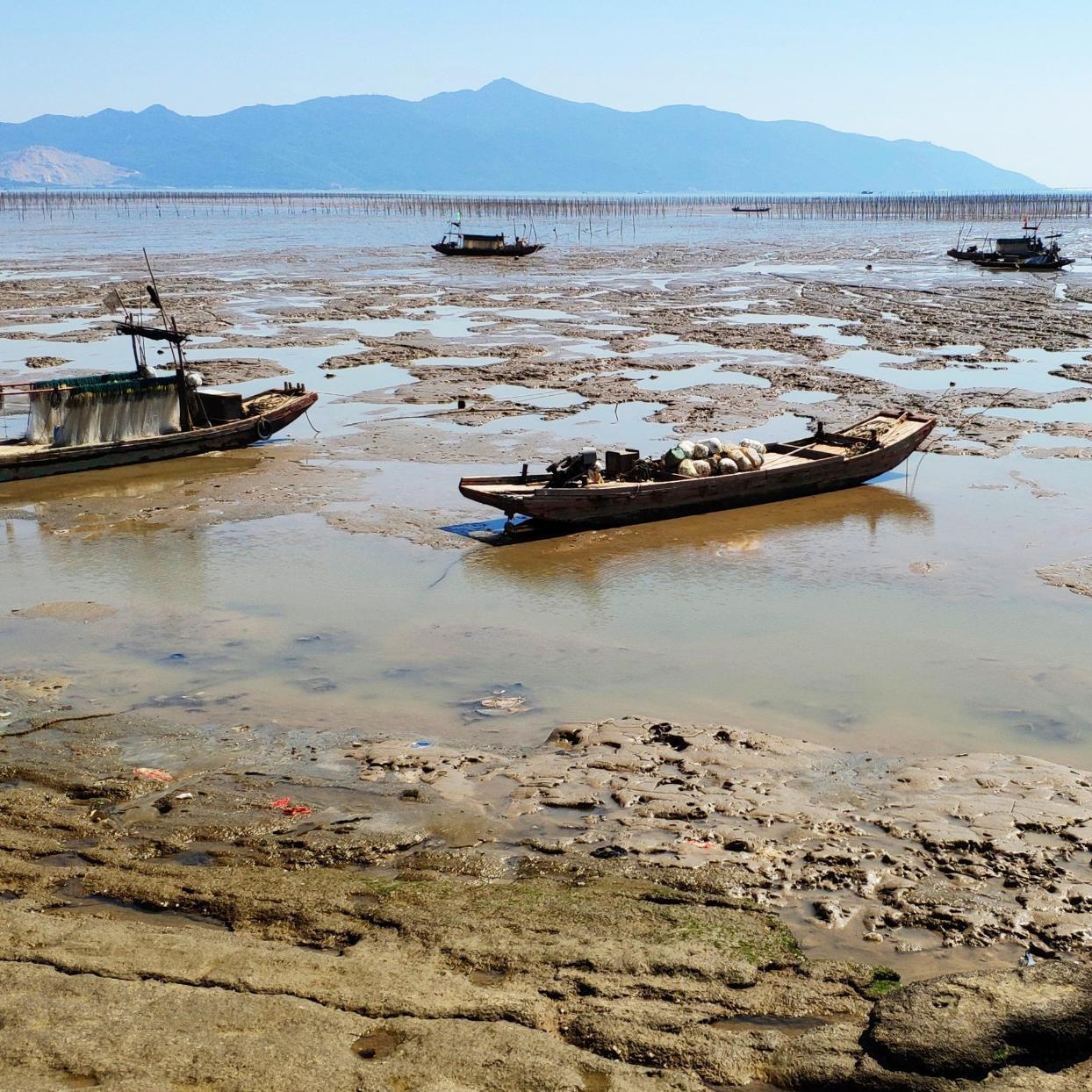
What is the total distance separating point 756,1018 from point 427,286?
152 feet

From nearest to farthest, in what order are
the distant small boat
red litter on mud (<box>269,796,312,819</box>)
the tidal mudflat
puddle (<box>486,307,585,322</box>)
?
the tidal mudflat < red litter on mud (<box>269,796,312,819</box>) < puddle (<box>486,307,585,322</box>) < the distant small boat

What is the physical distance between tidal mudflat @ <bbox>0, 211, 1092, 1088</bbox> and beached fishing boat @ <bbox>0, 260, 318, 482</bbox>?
50 centimetres

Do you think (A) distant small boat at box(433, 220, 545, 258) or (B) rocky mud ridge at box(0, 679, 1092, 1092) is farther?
(A) distant small boat at box(433, 220, 545, 258)

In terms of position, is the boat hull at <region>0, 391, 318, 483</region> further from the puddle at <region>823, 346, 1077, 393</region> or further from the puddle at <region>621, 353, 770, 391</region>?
the puddle at <region>823, 346, 1077, 393</region>

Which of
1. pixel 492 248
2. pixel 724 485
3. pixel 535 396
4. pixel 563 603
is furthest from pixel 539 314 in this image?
pixel 563 603

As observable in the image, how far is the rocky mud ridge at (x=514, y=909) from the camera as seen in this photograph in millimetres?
5531

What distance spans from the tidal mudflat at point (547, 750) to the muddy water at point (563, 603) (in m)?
0.07

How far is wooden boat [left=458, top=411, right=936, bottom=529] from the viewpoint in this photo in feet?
56.0

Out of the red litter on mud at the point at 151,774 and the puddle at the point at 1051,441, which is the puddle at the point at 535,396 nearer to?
the puddle at the point at 1051,441

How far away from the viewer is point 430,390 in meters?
27.2

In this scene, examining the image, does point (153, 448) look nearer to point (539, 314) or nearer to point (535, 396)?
point (535, 396)

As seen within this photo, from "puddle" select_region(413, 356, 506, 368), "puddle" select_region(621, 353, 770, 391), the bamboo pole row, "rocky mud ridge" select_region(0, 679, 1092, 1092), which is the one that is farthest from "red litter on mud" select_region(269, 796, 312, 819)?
the bamboo pole row

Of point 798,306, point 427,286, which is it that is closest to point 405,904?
point 798,306

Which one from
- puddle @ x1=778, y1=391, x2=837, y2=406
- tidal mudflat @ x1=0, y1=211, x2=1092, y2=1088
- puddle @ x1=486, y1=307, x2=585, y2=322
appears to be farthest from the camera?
puddle @ x1=486, y1=307, x2=585, y2=322
